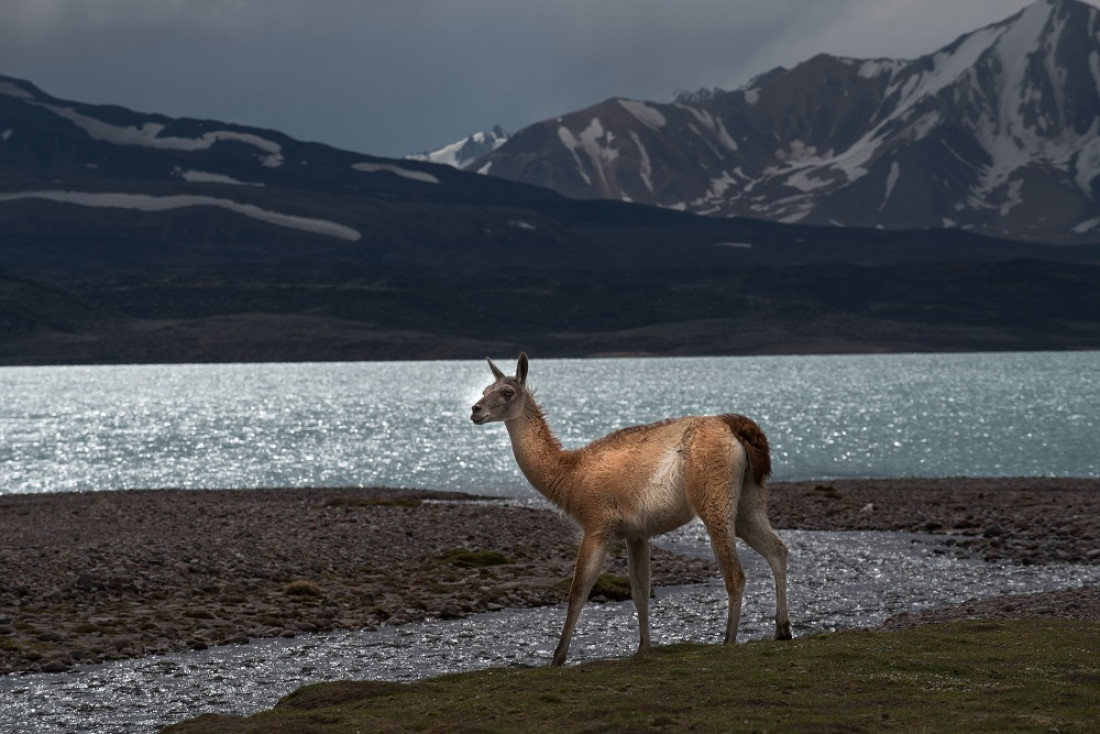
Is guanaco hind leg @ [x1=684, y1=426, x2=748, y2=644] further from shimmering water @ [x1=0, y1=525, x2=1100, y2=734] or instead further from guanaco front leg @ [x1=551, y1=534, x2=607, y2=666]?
shimmering water @ [x1=0, y1=525, x2=1100, y2=734]

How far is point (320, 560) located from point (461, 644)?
9.12m

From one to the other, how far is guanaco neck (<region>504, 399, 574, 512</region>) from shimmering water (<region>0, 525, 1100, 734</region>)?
391cm

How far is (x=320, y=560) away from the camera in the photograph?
1148 inches

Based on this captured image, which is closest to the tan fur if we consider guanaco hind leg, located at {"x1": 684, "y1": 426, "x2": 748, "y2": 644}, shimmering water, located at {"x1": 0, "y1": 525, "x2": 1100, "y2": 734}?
guanaco hind leg, located at {"x1": 684, "y1": 426, "x2": 748, "y2": 644}

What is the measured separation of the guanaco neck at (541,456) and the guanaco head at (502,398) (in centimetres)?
21

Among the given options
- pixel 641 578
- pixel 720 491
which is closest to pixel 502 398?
pixel 641 578

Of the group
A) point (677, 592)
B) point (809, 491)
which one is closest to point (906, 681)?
point (677, 592)

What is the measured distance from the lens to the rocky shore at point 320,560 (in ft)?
70.5

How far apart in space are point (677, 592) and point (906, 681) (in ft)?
44.4

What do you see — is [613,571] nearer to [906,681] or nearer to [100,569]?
[100,569]

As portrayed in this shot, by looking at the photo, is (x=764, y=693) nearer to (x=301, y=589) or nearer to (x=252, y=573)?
(x=301, y=589)

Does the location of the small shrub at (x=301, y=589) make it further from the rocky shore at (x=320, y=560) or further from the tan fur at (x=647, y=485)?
the tan fur at (x=647, y=485)

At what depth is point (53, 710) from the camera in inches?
651

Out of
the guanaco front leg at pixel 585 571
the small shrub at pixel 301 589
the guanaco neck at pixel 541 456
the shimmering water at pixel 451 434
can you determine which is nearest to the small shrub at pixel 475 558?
the small shrub at pixel 301 589
